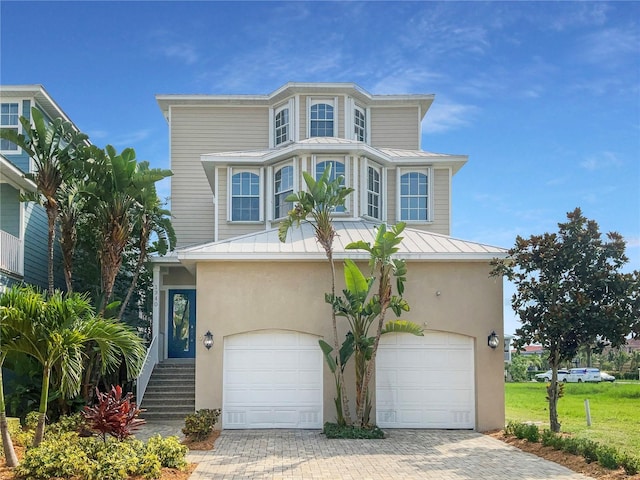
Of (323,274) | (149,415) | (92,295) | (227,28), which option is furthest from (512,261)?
(92,295)

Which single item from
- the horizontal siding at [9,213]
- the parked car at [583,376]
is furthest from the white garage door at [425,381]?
the parked car at [583,376]

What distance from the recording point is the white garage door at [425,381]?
15938 mm

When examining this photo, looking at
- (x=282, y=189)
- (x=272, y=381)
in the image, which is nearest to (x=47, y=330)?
(x=272, y=381)

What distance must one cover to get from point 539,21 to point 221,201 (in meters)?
10.7

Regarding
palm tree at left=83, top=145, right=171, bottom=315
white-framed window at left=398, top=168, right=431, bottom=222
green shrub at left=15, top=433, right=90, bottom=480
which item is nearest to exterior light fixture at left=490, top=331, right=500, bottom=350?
white-framed window at left=398, top=168, right=431, bottom=222

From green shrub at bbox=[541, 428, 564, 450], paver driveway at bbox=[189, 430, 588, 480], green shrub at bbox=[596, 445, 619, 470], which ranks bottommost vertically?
paver driveway at bbox=[189, 430, 588, 480]

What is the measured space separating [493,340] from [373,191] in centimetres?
677

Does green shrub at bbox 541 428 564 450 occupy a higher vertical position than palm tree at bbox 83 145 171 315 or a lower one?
lower

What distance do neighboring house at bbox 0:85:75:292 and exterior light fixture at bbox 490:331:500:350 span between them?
11.5 metres

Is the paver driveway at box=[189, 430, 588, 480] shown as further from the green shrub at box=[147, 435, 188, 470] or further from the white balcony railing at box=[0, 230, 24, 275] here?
the white balcony railing at box=[0, 230, 24, 275]

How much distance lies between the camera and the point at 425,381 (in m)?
16.0

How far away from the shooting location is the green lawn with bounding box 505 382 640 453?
15922 millimetres

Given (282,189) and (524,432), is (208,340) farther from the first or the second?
(524,432)

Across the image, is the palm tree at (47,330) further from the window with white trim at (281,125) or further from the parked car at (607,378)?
the parked car at (607,378)
